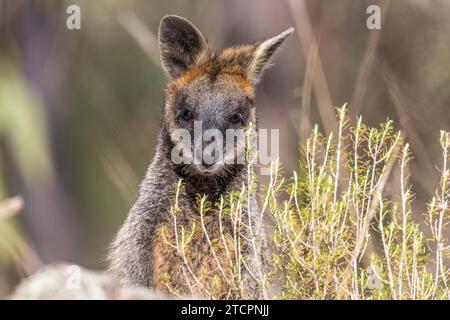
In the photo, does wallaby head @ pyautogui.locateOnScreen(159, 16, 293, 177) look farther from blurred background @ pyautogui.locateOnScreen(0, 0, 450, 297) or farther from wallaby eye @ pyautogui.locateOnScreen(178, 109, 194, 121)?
blurred background @ pyautogui.locateOnScreen(0, 0, 450, 297)

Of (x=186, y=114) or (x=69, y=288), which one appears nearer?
(x=69, y=288)

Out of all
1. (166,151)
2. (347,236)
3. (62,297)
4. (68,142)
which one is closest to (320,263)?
(347,236)

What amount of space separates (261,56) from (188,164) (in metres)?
0.89

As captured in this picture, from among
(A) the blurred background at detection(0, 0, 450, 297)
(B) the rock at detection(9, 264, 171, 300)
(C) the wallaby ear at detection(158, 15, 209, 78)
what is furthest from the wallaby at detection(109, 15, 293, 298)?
(A) the blurred background at detection(0, 0, 450, 297)

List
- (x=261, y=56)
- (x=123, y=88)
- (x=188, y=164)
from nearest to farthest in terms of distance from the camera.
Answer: (x=188, y=164) < (x=261, y=56) < (x=123, y=88)

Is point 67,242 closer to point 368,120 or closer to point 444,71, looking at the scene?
point 368,120

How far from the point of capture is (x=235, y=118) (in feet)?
19.9

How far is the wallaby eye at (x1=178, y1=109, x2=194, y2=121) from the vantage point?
602cm

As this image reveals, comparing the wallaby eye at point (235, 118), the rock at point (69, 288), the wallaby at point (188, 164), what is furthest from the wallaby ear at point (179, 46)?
the rock at point (69, 288)

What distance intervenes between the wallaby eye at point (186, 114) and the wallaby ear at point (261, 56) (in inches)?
21.3

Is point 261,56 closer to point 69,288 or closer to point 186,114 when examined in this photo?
point 186,114

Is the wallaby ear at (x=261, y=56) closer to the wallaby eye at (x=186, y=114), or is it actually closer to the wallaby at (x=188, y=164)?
the wallaby at (x=188, y=164)

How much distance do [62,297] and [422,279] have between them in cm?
171

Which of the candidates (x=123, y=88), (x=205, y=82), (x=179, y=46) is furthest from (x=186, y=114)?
(x=123, y=88)
